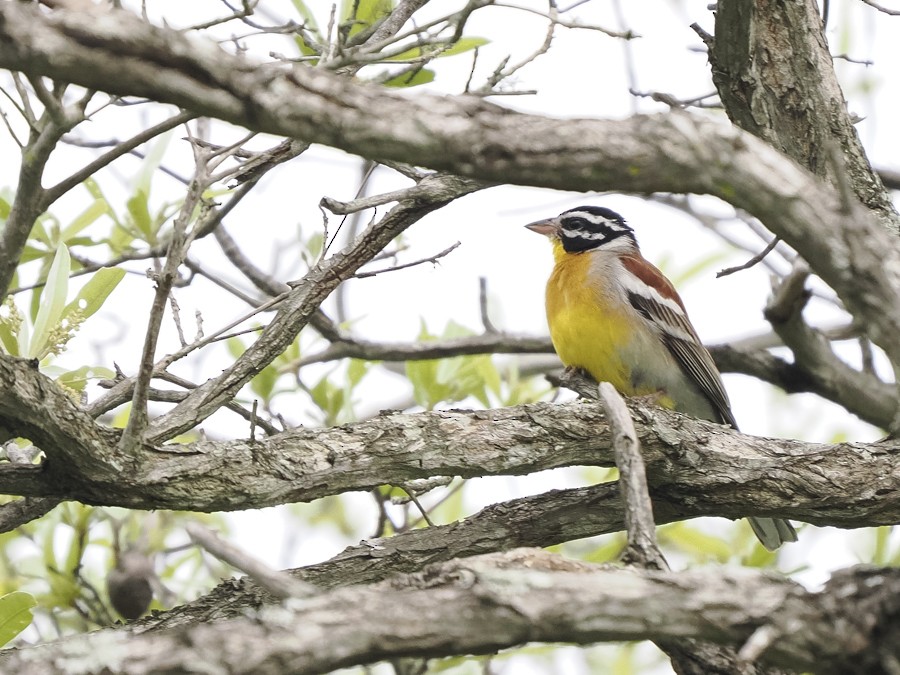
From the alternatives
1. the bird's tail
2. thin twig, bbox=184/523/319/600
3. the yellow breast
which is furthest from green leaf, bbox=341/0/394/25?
the bird's tail

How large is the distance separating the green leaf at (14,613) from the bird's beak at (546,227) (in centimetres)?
499

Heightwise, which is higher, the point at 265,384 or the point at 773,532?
the point at 265,384

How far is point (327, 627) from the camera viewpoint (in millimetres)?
2326

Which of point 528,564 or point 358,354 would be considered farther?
point 358,354

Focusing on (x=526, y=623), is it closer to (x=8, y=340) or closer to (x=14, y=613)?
(x=14, y=613)

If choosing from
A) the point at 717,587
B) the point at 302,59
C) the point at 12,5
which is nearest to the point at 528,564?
the point at 717,587

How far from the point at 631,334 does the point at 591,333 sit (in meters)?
0.27

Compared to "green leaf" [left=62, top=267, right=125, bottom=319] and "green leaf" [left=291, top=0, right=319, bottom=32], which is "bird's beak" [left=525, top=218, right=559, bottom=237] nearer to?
"green leaf" [left=291, top=0, right=319, bottom=32]

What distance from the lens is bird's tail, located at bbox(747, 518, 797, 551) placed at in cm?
586

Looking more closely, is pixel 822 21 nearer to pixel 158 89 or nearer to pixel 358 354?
pixel 358 354

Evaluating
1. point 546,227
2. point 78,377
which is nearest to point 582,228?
point 546,227

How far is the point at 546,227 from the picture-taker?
312 inches

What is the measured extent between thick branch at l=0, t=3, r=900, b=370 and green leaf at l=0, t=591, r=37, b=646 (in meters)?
2.15

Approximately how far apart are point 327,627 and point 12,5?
1.47m
